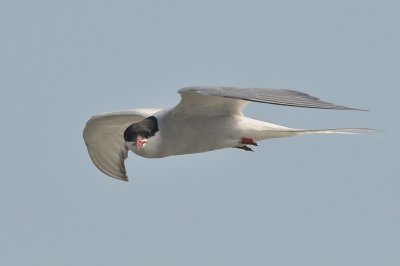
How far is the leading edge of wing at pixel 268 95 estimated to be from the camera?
13.4 meters

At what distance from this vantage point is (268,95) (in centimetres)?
1402

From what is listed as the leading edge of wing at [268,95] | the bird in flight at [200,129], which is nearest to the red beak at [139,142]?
the bird in flight at [200,129]

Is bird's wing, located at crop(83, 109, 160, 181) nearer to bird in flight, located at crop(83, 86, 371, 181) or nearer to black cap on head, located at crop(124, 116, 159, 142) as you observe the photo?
bird in flight, located at crop(83, 86, 371, 181)

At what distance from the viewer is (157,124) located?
15.4 meters

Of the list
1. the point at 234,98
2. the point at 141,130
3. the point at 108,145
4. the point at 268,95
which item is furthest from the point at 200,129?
the point at 108,145

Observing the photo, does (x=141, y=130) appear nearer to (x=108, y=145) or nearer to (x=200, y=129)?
(x=200, y=129)

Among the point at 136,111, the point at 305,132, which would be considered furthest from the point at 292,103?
the point at 136,111

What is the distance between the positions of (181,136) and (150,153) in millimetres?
492

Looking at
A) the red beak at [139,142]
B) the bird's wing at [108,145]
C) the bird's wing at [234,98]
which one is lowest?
the bird's wing at [108,145]

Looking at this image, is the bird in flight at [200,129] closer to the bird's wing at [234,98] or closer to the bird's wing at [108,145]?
the bird's wing at [234,98]

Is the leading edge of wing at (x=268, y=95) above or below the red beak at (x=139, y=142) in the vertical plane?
above

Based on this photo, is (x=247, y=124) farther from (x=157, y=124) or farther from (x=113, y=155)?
(x=113, y=155)

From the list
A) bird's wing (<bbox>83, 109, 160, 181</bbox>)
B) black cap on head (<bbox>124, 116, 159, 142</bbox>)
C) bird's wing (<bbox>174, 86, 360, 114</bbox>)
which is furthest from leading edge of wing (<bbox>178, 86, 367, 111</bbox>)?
bird's wing (<bbox>83, 109, 160, 181</bbox>)

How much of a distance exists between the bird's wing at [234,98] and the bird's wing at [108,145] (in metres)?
2.73
